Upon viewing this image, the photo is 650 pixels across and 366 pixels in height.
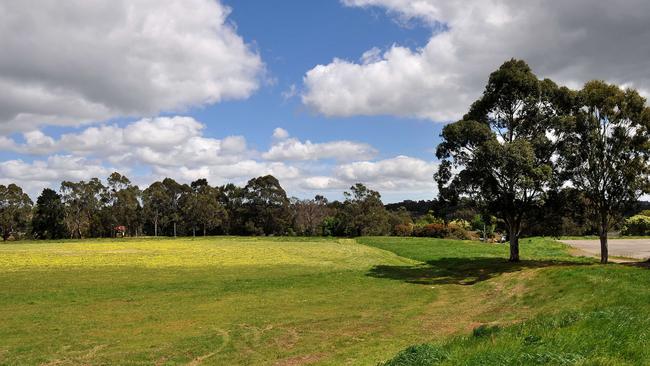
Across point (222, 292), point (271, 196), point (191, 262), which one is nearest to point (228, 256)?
point (191, 262)

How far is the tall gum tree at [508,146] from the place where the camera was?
113 ft

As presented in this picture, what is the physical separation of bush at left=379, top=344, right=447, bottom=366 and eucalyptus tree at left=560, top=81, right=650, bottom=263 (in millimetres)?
28190

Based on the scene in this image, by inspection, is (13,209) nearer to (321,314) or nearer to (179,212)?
(179,212)

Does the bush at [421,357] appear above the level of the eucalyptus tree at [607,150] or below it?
below

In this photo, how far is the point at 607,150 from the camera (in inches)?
1373

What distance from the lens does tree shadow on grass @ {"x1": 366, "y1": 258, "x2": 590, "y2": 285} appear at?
3484 cm

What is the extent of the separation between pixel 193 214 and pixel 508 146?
108 meters

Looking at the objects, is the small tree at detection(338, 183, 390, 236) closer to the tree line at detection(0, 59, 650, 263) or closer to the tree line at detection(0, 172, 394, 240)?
the tree line at detection(0, 172, 394, 240)

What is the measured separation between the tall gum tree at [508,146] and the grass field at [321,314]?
555cm

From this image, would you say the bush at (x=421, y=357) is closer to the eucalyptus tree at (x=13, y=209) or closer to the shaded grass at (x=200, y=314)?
the shaded grass at (x=200, y=314)

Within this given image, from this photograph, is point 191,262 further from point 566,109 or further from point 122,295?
point 566,109

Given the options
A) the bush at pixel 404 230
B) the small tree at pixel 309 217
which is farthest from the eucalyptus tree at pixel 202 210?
the bush at pixel 404 230

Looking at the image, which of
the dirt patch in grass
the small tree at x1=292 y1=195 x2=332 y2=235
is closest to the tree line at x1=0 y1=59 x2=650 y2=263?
the dirt patch in grass

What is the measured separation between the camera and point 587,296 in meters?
23.0
